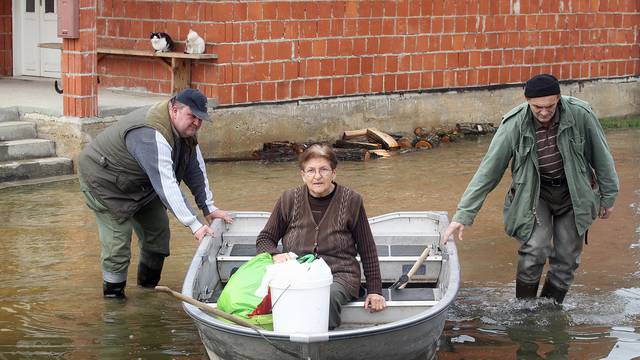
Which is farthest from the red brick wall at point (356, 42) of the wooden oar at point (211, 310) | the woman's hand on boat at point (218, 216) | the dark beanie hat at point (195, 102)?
the wooden oar at point (211, 310)

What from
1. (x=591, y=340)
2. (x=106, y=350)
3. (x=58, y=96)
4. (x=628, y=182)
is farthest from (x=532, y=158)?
(x=58, y=96)

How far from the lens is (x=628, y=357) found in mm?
7254

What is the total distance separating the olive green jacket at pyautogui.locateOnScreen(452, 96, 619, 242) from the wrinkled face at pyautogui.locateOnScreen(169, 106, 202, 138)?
6.02ft

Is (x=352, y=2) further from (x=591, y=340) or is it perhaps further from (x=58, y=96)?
(x=591, y=340)

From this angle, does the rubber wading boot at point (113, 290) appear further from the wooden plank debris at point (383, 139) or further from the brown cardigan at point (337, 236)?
the wooden plank debris at point (383, 139)

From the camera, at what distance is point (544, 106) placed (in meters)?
7.25

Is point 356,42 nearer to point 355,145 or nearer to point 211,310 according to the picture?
point 355,145

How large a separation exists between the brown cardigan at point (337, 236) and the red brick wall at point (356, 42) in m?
7.75

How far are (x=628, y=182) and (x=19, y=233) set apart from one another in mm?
7014

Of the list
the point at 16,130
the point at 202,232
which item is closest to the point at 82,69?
the point at 16,130

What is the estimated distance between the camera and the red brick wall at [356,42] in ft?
47.8

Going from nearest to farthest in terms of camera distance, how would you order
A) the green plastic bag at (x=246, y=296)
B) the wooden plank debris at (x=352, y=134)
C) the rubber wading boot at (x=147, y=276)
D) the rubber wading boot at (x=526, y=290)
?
the green plastic bag at (x=246, y=296) < the rubber wading boot at (x=526, y=290) < the rubber wading boot at (x=147, y=276) < the wooden plank debris at (x=352, y=134)

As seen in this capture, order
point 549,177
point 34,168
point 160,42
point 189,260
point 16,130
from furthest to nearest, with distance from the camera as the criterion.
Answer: point 160,42, point 16,130, point 34,168, point 189,260, point 549,177

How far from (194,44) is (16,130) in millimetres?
2431
